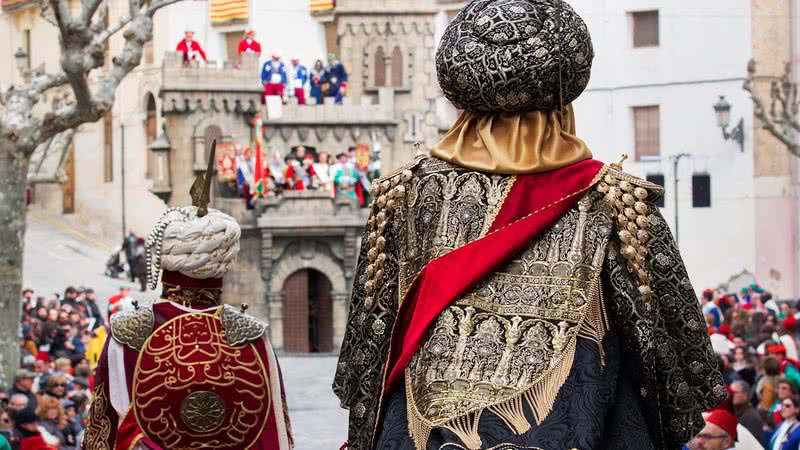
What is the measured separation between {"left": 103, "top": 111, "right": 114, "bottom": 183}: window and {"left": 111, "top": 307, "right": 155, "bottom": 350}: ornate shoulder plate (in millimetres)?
56564

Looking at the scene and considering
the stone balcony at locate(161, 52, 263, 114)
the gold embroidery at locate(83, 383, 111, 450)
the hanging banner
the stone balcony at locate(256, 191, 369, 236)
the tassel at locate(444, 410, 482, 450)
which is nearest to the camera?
the tassel at locate(444, 410, 482, 450)

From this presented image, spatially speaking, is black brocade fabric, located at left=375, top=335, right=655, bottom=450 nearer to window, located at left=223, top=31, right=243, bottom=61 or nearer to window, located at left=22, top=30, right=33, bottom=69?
window, located at left=223, top=31, right=243, bottom=61

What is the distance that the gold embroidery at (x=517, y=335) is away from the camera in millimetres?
4695

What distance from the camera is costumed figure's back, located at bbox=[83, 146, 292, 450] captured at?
7.46 m

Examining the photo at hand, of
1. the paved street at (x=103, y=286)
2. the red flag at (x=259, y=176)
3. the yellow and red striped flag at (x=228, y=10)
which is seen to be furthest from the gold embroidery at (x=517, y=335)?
the yellow and red striped flag at (x=228, y=10)

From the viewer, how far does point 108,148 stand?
64.8 m

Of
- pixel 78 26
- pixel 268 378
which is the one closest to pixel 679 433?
pixel 268 378

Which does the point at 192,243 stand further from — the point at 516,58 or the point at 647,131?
the point at 647,131

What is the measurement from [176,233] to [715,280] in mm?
40982

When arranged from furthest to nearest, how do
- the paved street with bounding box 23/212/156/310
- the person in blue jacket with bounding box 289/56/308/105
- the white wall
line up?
1. the person in blue jacket with bounding box 289/56/308/105
2. the paved street with bounding box 23/212/156/310
3. the white wall

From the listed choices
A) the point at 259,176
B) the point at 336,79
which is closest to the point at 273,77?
the point at 336,79

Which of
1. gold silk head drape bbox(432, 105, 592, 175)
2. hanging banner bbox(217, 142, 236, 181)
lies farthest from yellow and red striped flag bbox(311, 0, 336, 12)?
gold silk head drape bbox(432, 105, 592, 175)

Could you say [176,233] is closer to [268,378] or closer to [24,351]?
[268,378]

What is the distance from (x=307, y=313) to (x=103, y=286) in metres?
5.68
